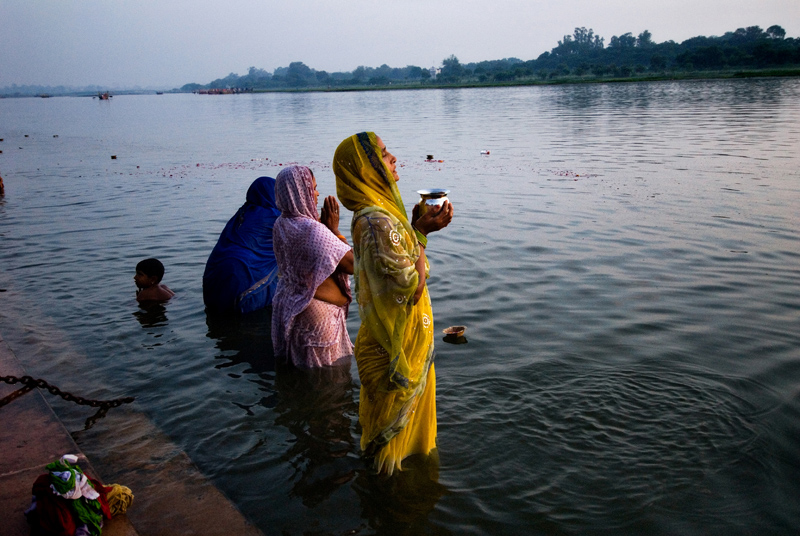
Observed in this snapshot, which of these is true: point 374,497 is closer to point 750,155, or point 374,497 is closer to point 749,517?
point 749,517

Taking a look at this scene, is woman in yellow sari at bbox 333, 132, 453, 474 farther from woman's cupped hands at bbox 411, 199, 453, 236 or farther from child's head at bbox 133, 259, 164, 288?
child's head at bbox 133, 259, 164, 288

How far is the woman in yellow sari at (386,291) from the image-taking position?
2852mm

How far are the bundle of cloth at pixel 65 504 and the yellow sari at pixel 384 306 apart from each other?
1.33 meters

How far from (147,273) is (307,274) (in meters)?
3.15

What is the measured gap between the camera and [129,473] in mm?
3668

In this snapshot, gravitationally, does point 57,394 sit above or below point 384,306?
below

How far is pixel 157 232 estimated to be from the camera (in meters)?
10.2

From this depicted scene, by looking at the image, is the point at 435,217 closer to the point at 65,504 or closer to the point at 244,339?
the point at 65,504

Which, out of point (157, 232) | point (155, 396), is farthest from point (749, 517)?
point (157, 232)

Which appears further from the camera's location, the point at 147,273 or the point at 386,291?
the point at 147,273

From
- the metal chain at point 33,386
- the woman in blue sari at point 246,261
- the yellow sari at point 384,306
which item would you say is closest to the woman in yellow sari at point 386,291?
the yellow sari at point 384,306

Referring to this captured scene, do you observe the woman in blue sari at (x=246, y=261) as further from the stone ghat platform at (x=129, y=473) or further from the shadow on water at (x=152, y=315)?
the stone ghat platform at (x=129, y=473)

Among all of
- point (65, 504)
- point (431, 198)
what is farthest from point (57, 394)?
point (431, 198)

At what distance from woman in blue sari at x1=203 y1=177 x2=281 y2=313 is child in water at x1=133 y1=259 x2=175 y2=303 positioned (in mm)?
719
